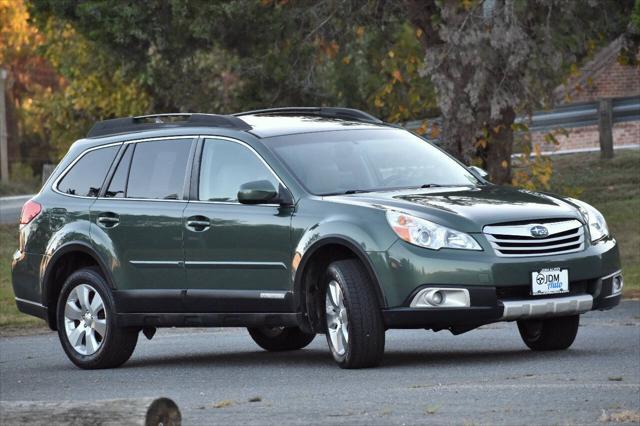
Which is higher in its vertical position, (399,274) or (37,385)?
(399,274)

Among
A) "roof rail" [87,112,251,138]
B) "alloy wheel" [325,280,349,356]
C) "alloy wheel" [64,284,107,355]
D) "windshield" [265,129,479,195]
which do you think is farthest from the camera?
"alloy wheel" [64,284,107,355]

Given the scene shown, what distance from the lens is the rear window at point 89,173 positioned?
1293cm

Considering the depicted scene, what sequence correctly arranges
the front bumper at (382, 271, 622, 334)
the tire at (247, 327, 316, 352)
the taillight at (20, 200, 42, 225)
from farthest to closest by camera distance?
1. the tire at (247, 327, 316, 352)
2. the taillight at (20, 200, 42, 225)
3. the front bumper at (382, 271, 622, 334)

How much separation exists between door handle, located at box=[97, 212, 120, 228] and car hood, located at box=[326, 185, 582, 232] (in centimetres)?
202

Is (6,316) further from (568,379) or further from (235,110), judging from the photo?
(235,110)

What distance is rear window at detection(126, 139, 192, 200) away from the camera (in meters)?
12.2

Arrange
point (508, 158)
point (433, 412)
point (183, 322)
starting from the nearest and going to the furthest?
point (433, 412), point (183, 322), point (508, 158)

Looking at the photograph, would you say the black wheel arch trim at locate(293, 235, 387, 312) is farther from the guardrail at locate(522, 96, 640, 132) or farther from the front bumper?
the guardrail at locate(522, 96, 640, 132)

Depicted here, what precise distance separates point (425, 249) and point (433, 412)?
2.22m

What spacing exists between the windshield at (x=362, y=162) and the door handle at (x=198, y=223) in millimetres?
695

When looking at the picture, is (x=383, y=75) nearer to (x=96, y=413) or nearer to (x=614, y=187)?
(x=614, y=187)

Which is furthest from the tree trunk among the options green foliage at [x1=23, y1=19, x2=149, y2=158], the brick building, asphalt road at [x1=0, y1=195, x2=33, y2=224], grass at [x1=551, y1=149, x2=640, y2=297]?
the brick building

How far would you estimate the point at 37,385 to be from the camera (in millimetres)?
11250

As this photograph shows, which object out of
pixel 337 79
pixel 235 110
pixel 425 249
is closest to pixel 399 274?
pixel 425 249
